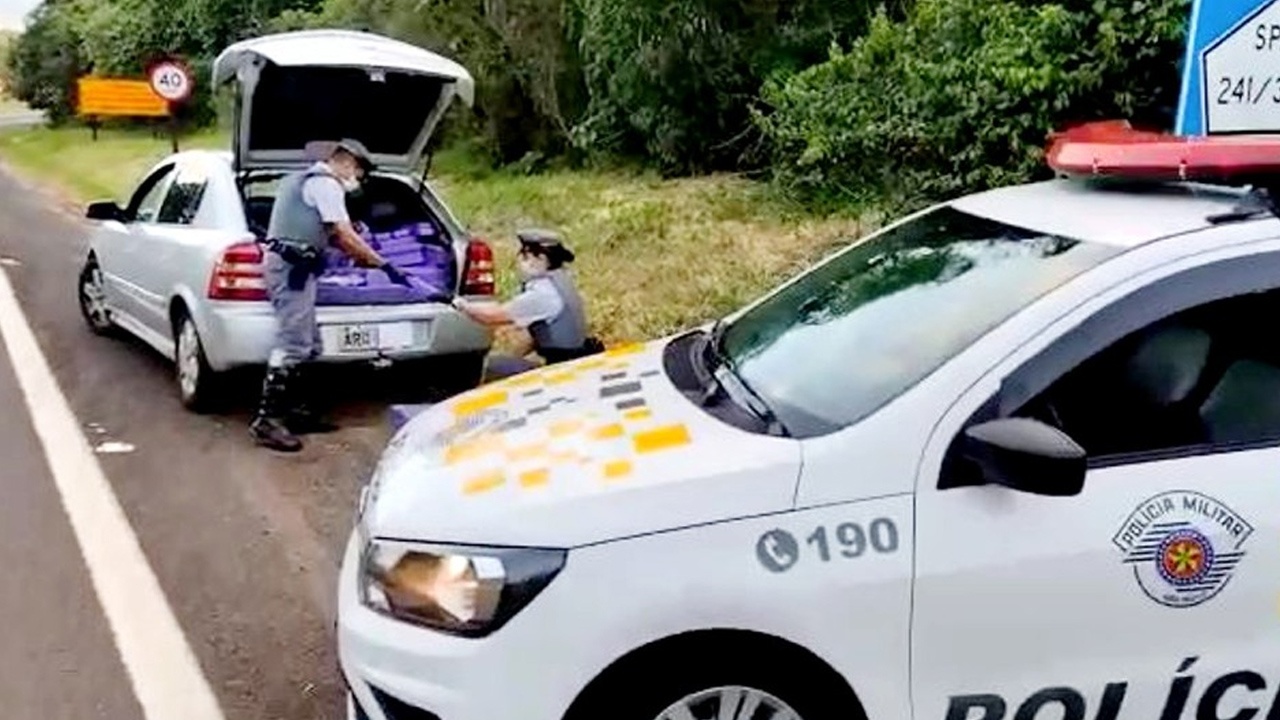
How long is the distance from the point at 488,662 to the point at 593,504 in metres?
0.41

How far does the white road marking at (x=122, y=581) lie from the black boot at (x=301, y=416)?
99 cm

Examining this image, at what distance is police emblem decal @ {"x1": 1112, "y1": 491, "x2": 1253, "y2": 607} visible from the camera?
3.36 metres

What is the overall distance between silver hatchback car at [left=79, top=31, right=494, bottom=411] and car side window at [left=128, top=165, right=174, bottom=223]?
25mm

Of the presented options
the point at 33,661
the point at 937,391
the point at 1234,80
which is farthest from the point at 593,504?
the point at 1234,80

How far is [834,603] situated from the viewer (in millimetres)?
3258

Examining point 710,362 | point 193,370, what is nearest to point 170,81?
point 193,370

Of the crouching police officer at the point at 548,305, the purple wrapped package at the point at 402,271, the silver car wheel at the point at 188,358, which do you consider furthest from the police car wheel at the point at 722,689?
the silver car wheel at the point at 188,358

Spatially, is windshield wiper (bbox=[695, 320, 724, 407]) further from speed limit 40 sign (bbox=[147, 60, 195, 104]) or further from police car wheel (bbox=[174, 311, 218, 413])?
speed limit 40 sign (bbox=[147, 60, 195, 104])

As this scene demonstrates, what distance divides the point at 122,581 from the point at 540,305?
2.02m

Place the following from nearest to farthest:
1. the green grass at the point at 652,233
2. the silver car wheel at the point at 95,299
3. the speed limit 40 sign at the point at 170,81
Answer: the silver car wheel at the point at 95,299 → the green grass at the point at 652,233 → the speed limit 40 sign at the point at 170,81

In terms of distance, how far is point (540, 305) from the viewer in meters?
6.50

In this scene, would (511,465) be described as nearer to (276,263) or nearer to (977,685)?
(977,685)

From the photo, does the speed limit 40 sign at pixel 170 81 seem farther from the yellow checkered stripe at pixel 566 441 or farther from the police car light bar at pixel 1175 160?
the police car light bar at pixel 1175 160

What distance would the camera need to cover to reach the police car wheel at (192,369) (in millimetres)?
8000
